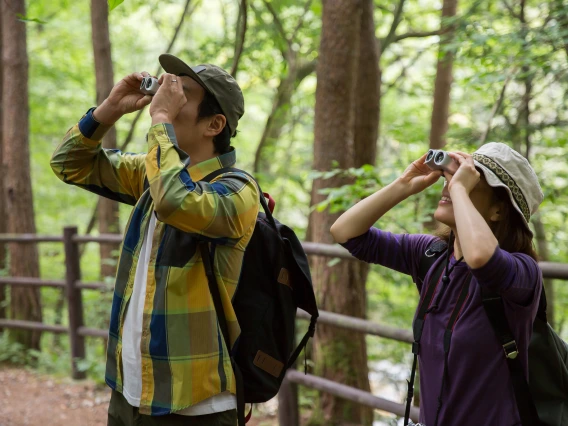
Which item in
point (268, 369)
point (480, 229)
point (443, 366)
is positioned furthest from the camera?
point (268, 369)

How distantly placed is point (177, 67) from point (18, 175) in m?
5.89

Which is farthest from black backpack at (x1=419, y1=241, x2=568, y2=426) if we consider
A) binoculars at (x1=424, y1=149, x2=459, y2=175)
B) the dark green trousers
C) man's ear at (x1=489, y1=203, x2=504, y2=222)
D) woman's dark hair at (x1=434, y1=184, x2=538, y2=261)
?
the dark green trousers

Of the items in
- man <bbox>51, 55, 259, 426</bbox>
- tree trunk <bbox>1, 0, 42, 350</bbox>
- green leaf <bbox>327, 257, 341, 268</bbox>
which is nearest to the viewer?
man <bbox>51, 55, 259, 426</bbox>

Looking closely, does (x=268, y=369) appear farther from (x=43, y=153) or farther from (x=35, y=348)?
(x=43, y=153)

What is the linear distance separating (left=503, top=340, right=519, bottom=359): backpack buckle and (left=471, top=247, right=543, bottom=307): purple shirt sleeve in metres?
0.11

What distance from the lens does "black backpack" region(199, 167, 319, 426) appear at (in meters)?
2.03

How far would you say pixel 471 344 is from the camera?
5.51 feet

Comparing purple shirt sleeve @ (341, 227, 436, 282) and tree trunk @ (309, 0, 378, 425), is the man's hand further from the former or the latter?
tree trunk @ (309, 0, 378, 425)

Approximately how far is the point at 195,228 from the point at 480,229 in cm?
82

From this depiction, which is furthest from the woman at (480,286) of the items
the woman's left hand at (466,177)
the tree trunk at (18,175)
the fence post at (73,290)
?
the tree trunk at (18,175)

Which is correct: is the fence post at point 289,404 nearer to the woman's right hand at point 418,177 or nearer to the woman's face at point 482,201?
the woman's right hand at point 418,177

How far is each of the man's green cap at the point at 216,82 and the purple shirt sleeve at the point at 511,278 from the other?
1.00 meters

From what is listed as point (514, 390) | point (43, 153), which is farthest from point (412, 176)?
point (43, 153)

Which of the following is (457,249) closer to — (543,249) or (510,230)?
(510,230)
